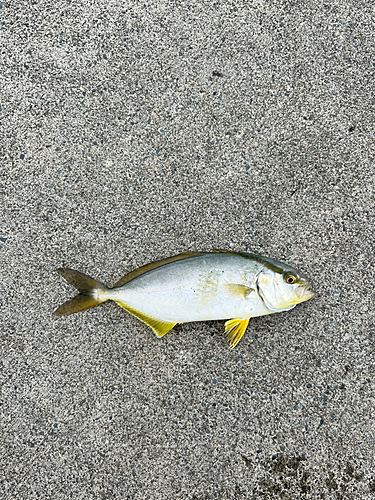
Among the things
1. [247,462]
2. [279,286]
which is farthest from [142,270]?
[247,462]

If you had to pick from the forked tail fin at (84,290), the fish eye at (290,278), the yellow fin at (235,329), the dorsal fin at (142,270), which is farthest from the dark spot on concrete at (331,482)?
the forked tail fin at (84,290)

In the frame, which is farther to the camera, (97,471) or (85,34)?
(85,34)

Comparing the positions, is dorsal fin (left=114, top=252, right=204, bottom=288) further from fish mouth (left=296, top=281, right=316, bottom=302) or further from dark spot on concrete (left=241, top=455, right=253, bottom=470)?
dark spot on concrete (left=241, top=455, right=253, bottom=470)

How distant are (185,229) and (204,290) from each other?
515 mm

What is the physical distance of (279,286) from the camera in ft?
7.56

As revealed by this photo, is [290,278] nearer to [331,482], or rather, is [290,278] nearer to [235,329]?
[235,329]

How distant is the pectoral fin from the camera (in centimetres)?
231

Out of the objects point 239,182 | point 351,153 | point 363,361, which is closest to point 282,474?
point 363,361

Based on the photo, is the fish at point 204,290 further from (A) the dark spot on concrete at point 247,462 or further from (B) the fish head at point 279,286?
(A) the dark spot on concrete at point 247,462

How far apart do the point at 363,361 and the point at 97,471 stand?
192 cm

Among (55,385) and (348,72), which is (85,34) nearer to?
(348,72)

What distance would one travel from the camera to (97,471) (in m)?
2.48

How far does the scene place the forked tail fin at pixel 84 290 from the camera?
2422mm

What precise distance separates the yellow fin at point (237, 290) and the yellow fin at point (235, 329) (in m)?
0.20
